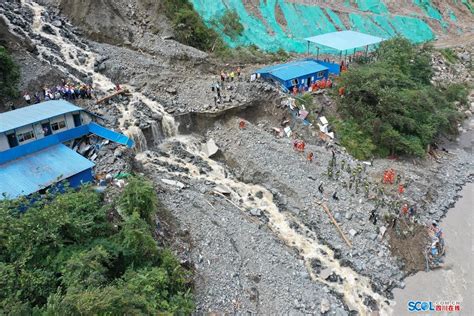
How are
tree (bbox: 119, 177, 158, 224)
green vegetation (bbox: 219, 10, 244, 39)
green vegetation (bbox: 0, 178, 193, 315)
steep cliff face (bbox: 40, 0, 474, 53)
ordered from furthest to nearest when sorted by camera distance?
green vegetation (bbox: 219, 10, 244, 39) → steep cliff face (bbox: 40, 0, 474, 53) → tree (bbox: 119, 177, 158, 224) → green vegetation (bbox: 0, 178, 193, 315)

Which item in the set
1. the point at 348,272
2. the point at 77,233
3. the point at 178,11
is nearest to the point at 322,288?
the point at 348,272

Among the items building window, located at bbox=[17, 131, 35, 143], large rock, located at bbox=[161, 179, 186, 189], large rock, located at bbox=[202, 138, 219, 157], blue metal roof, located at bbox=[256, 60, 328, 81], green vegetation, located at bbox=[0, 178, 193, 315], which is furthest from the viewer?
blue metal roof, located at bbox=[256, 60, 328, 81]

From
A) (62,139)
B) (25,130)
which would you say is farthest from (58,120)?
(25,130)

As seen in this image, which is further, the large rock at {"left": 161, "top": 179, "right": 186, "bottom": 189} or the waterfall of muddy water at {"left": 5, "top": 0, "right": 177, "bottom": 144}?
the waterfall of muddy water at {"left": 5, "top": 0, "right": 177, "bottom": 144}

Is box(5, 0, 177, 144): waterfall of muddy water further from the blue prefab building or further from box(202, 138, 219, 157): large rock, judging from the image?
the blue prefab building

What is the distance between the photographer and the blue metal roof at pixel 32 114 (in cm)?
2189

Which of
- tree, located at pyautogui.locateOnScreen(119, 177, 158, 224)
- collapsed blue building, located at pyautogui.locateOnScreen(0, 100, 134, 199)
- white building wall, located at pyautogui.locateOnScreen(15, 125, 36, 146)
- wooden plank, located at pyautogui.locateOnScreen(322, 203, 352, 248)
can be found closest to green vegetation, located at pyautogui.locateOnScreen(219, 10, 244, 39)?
collapsed blue building, located at pyautogui.locateOnScreen(0, 100, 134, 199)

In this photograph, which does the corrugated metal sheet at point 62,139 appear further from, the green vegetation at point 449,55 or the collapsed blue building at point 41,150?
the green vegetation at point 449,55

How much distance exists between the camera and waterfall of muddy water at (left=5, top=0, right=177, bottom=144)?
97.9 ft

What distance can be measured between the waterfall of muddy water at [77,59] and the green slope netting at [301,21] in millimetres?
13595

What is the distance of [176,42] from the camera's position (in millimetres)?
37562

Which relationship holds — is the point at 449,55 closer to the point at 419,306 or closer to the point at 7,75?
the point at 419,306

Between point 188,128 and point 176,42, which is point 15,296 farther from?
point 176,42

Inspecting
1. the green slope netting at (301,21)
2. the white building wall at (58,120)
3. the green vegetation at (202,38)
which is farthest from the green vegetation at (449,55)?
the white building wall at (58,120)
